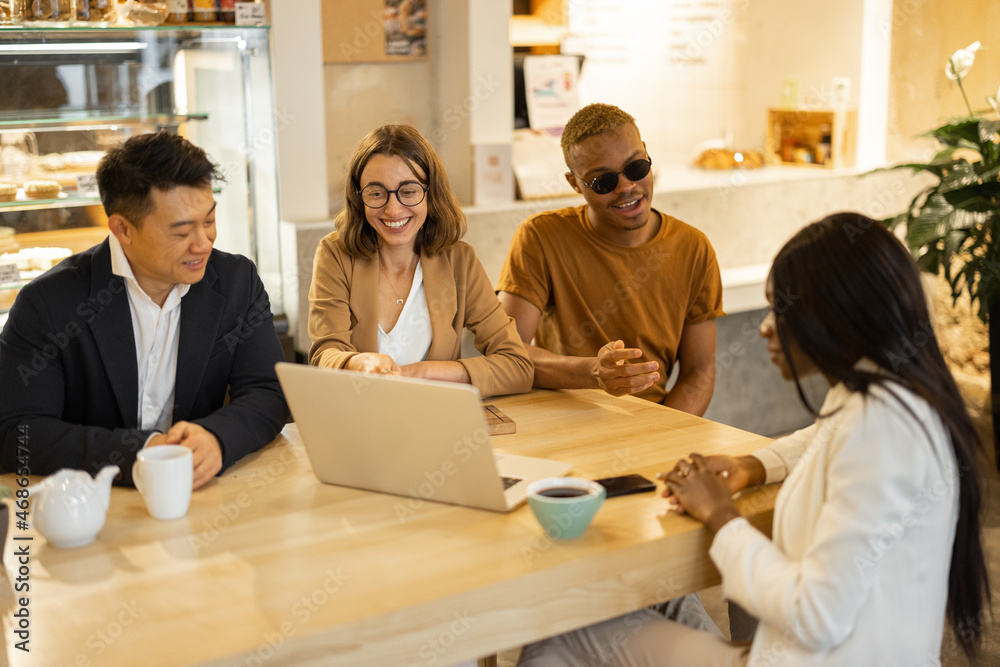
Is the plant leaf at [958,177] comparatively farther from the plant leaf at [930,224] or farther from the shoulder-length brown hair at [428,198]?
the shoulder-length brown hair at [428,198]

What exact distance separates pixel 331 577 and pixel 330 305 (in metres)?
0.90

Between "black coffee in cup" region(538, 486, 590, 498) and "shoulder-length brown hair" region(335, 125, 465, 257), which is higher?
"shoulder-length brown hair" region(335, 125, 465, 257)

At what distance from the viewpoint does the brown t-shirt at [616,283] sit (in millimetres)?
2314

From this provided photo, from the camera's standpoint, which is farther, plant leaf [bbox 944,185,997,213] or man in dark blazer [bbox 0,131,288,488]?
plant leaf [bbox 944,185,997,213]

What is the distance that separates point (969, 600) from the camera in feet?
4.29

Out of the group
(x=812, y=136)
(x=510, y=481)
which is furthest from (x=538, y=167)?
(x=510, y=481)

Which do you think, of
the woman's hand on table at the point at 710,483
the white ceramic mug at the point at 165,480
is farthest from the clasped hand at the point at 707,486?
the white ceramic mug at the point at 165,480

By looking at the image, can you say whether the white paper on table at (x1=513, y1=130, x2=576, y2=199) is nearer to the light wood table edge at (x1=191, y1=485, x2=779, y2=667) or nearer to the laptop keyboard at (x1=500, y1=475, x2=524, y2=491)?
the laptop keyboard at (x1=500, y1=475, x2=524, y2=491)

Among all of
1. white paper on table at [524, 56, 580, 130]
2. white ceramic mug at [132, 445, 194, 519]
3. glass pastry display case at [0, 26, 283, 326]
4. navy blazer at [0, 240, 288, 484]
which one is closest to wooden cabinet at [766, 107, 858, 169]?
white paper on table at [524, 56, 580, 130]

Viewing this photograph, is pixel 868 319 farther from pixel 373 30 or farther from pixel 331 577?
pixel 373 30

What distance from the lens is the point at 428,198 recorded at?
203 centimetres

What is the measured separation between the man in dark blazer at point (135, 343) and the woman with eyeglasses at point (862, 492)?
84 centimetres

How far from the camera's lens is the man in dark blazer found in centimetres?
152

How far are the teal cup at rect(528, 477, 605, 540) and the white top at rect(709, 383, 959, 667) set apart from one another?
0.58 ft
